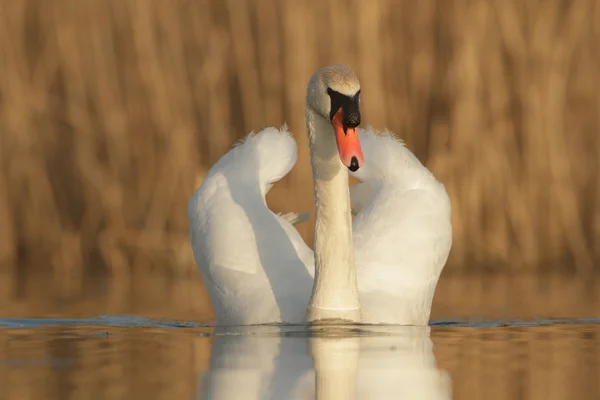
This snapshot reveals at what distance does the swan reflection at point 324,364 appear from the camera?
4.14 metres

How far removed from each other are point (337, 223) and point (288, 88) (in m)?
2.60

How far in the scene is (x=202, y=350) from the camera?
211 inches

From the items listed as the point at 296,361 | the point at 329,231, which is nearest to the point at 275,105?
the point at 329,231

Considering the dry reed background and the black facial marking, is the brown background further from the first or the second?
the black facial marking

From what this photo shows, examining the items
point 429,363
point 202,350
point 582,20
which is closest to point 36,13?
point 582,20

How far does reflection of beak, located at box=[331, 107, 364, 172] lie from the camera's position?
18.2ft

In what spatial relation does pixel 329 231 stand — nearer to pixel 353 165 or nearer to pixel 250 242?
pixel 250 242

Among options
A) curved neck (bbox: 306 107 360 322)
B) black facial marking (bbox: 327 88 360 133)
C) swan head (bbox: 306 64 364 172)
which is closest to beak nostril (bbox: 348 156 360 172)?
swan head (bbox: 306 64 364 172)

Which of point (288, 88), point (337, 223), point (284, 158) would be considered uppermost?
point (288, 88)

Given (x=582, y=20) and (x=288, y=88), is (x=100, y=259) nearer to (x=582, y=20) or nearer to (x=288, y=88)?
(x=288, y=88)

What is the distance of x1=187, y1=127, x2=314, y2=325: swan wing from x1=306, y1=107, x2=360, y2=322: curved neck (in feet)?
0.51

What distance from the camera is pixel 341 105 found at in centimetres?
583

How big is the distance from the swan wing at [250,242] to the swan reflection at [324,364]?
22cm

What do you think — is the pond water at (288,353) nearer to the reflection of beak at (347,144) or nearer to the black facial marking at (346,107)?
the reflection of beak at (347,144)
